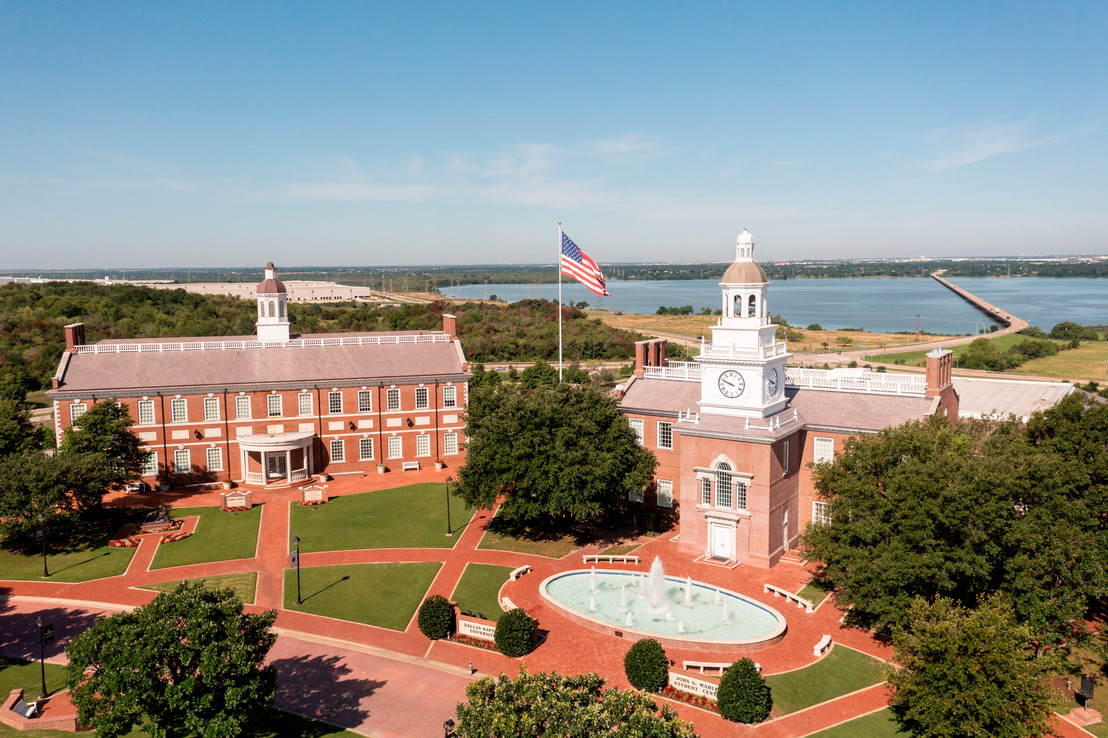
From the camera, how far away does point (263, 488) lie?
5234 cm

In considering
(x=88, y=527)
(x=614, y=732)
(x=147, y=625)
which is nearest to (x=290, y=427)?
(x=88, y=527)

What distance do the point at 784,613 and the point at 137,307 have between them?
143 meters

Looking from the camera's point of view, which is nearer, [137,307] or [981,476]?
[981,476]

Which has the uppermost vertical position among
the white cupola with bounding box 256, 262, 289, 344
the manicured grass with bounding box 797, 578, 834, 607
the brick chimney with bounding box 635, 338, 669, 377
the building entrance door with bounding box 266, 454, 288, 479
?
the white cupola with bounding box 256, 262, 289, 344

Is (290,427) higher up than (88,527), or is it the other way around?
(290,427)

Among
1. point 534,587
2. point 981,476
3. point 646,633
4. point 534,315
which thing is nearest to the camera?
point 981,476

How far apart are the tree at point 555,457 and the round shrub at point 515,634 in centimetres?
968

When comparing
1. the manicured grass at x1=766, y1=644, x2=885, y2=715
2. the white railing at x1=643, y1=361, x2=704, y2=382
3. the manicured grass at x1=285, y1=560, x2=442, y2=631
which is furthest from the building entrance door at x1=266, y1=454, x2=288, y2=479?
the manicured grass at x1=766, y1=644, x2=885, y2=715

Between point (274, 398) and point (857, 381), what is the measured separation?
131 ft

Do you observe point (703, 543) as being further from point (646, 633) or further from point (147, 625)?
point (147, 625)

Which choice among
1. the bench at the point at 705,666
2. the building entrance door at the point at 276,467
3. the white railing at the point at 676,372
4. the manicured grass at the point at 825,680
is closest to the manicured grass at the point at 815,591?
the manicured grass at the point at 825,680

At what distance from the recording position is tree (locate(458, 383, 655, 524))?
3900 centimetres

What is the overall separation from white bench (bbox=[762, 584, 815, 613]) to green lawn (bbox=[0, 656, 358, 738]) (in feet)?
65.1

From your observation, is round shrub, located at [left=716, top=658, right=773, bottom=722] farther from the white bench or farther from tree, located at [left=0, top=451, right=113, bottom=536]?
tree, located at [left=0, top=451, right=113, bottom=536]
